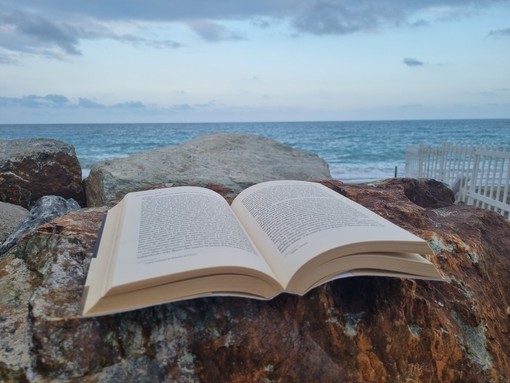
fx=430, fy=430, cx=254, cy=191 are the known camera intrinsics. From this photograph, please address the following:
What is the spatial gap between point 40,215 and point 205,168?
1.27 meters

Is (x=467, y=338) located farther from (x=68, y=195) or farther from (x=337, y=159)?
(x=337, y=159)

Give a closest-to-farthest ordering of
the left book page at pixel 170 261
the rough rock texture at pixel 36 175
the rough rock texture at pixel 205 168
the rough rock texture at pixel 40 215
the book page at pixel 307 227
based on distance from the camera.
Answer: the left book page at pixel 170 261 < the book page at pixel 307 227 < the rough rock texture at pixel 40 215 < the rough rock texture at pixel 205 168 < the rough rock texture at pixel 36 175

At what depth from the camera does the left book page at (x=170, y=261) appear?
3.10ft

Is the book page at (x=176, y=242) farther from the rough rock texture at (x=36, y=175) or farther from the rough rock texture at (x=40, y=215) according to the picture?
the rough rock texture at (x=36, y=175)

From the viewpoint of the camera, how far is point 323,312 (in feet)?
3.88

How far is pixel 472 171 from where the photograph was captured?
7.47 metres

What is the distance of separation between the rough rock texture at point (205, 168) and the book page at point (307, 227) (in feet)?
3.24

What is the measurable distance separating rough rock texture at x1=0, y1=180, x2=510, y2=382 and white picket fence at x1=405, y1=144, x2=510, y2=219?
5651 millimetres

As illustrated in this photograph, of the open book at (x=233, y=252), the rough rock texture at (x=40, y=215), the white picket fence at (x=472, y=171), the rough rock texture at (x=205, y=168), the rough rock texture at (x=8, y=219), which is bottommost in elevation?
the white picket fence at (x=472, y=171)

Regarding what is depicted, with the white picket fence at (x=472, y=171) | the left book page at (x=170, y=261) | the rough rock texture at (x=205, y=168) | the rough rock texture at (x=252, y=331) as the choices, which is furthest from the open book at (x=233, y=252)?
the white picket fence at (x=472, y=171)

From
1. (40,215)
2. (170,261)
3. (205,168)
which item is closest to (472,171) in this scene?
(205,168)

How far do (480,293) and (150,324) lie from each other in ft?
3.67

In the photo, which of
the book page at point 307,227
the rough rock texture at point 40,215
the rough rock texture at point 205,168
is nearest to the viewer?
the book page at point 307,227

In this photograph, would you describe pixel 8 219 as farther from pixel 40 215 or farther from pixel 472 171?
pixel 472 171
